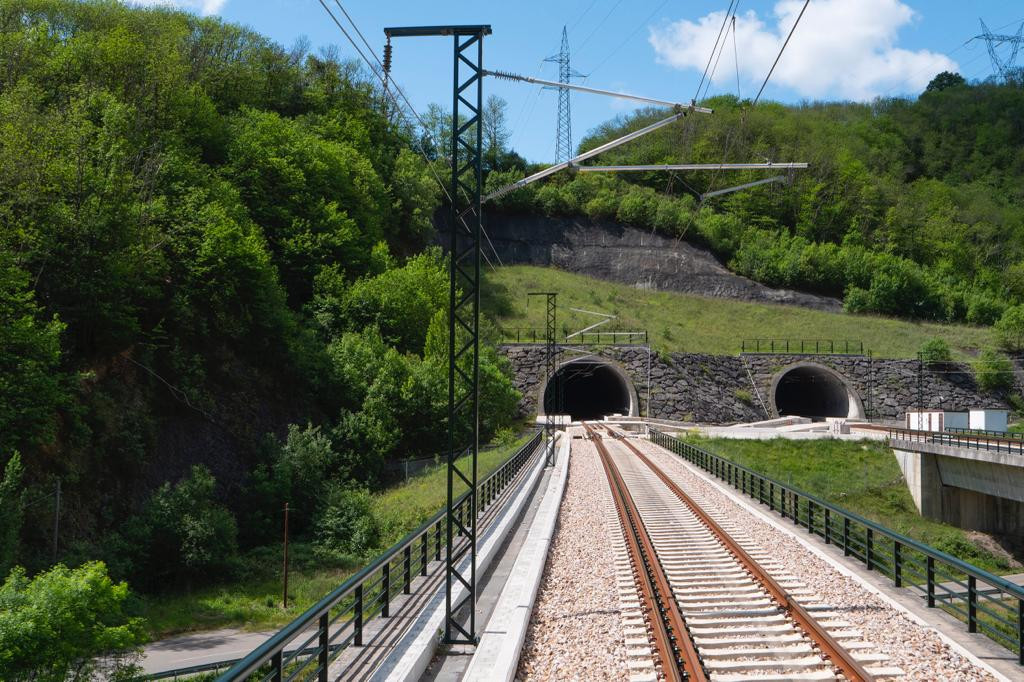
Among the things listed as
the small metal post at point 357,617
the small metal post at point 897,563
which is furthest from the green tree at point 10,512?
the small metal post at point 897,563

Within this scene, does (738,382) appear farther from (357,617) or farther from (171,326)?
(357,617)

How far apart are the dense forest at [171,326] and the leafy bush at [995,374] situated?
38860 mm

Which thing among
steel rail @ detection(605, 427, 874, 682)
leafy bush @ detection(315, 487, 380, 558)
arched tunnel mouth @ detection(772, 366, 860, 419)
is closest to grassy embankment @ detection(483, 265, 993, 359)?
arched tunnel mouth @ detection(772, 366, 860, 419)

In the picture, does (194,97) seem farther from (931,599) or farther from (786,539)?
(931,599)

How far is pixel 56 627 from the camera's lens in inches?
546

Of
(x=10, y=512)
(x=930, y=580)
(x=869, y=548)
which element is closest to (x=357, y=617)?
(x=930, y=580)

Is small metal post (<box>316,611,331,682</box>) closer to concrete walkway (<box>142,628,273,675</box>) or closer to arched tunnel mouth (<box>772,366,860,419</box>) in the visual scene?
concrete walkway (<box>142,628,273,675</box>)

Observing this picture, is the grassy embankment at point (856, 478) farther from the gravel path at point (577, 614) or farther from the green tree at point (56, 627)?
the green tree at point (56, 627)

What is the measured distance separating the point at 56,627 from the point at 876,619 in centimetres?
1375

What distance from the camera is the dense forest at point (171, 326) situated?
78.3ft

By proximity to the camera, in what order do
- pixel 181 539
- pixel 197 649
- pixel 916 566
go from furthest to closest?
pixel 181 539 → pixel 197 649 → pixel 916 566

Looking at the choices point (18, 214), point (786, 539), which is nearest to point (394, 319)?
point (18, 214)

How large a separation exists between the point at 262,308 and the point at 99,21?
960 inches

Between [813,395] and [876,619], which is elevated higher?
[813,395]
